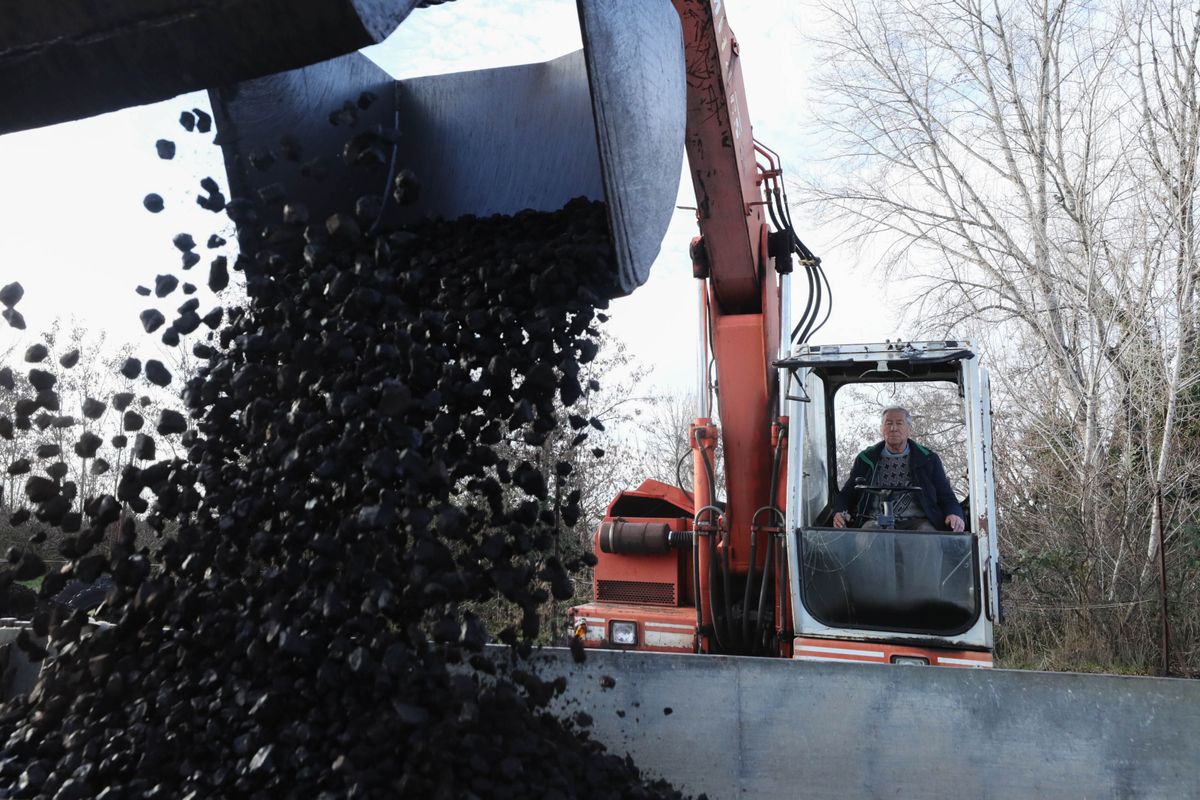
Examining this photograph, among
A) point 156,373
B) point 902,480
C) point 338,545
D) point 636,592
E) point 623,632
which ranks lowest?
point 623,632

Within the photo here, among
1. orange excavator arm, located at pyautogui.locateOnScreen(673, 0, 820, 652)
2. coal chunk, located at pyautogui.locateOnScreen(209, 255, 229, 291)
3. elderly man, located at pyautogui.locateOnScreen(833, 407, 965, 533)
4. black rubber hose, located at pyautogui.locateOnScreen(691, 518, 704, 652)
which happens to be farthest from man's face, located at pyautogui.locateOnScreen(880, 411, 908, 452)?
coal chunk, located at pyautogui.locateOnScreen(209, 255, 229, 291)

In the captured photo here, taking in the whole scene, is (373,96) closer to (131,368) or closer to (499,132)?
(499,132)

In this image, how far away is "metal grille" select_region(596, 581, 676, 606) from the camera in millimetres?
5020

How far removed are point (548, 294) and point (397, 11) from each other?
1179 mm

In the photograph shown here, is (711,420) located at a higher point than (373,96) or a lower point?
Answer: lower

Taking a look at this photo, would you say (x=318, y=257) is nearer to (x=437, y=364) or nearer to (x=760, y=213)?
(x=437, y=364)

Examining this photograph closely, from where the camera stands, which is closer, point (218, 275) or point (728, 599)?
point (218, 275)

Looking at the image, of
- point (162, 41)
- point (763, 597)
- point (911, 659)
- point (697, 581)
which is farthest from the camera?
point (697, 581)

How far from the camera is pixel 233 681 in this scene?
2494 millimetres

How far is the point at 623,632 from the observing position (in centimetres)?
472

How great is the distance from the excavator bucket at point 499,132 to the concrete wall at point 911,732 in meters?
1.22

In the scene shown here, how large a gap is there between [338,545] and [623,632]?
96.9 inches

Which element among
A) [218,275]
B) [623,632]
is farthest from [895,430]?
[218,275]

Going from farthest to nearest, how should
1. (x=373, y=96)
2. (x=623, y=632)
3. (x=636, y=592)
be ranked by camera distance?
(x=636, y=592) → (x=623, y=632) → (x=373, y=96)
